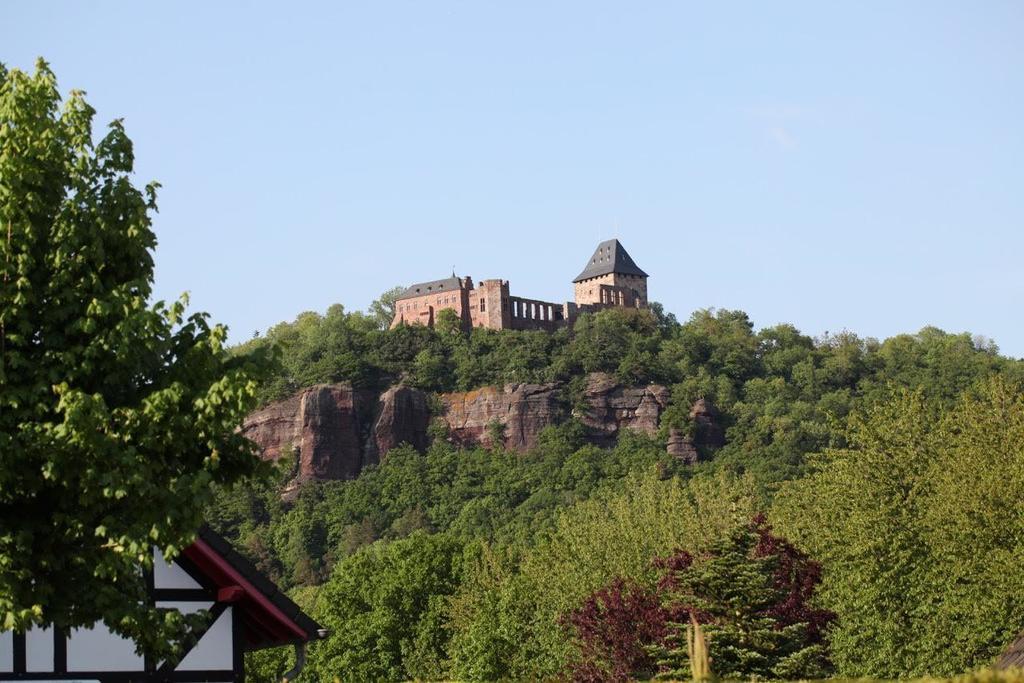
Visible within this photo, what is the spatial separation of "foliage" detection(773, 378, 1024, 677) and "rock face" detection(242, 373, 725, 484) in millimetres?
102627

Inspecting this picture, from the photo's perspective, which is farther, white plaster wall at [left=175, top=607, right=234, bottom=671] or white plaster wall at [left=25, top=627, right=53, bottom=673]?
white plaster wall at [left=175, top=607, right=234, bottom=671]

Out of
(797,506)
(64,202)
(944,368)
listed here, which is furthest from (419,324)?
(64,202)

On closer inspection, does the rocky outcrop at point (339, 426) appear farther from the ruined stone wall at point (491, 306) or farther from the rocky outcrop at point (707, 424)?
Result: the rocky outcrop at point (707, 424)

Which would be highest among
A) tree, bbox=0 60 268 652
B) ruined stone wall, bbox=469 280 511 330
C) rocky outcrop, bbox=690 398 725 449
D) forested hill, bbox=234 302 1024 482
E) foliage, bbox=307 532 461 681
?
ruined stone wall, bbox=469 280 511 330

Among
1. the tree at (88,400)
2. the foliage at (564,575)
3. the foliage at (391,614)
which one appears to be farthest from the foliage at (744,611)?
the foliage at (391,614)

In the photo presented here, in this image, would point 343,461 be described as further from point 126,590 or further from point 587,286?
point 126,590

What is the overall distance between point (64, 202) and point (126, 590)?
11.9ft

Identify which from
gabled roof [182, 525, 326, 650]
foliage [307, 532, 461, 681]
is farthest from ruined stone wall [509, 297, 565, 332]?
gabled roof [182, 525, 326, 650]

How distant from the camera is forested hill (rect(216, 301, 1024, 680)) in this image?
5269cm

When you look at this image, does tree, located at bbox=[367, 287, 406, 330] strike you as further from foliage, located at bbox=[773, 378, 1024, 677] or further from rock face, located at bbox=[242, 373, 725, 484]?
foliage, located at bbox=[773, 378, 1024, 677]

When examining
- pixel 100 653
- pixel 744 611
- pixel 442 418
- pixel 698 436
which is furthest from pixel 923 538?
pixel 442 418

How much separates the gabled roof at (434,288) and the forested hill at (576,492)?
6.05 m

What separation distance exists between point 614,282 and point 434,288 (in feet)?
75.2

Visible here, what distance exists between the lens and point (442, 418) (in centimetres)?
16512
